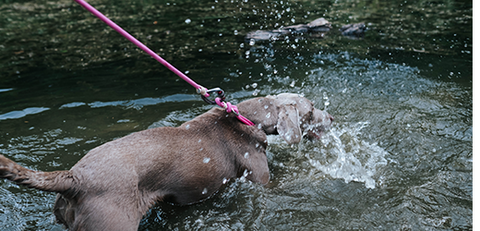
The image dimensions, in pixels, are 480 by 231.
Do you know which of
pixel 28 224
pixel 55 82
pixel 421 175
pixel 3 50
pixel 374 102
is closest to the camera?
pixel 28 224

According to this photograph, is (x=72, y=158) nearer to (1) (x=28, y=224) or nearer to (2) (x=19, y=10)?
(1) (x=28, y=224)

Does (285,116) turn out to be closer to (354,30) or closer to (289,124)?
(289,124)

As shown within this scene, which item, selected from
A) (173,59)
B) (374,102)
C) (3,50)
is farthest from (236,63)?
(3,50)

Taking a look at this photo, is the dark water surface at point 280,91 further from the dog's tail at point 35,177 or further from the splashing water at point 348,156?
the dog's tail at point 35,177

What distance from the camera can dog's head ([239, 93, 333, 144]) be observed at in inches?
162

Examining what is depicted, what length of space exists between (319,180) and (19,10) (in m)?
15.8

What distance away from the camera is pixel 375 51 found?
27.1 feet

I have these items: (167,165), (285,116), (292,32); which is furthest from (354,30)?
(167,165)

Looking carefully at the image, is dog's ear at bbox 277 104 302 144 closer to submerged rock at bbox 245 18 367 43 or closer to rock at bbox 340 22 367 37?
submerged rock at bbox 245 18 367 43

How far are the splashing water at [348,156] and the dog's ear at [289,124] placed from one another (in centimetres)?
76

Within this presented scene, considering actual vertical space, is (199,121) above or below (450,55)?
above

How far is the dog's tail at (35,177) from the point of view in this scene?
7.70 ft

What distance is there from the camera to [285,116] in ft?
13.7

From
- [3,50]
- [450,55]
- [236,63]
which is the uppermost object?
[3,50]
